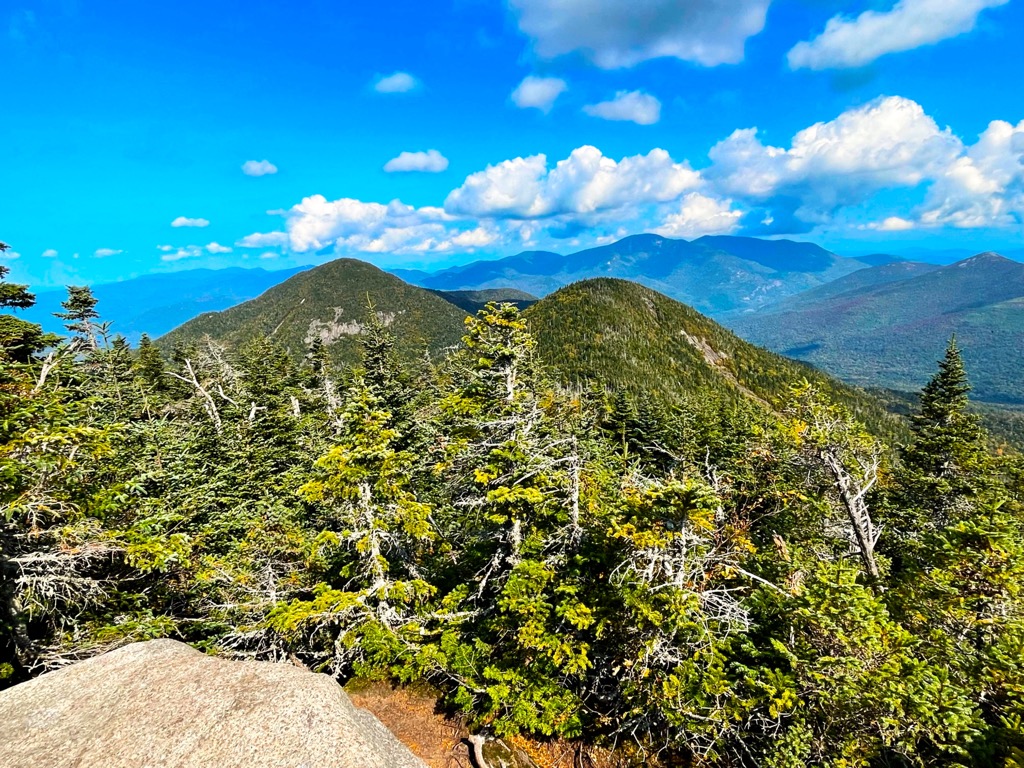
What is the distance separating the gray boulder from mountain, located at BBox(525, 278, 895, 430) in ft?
359

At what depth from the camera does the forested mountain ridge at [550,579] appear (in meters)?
9.23

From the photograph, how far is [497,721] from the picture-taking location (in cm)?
1378

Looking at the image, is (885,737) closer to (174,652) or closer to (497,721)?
(497,721)

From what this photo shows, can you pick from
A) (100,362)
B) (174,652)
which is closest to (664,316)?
(100,362)

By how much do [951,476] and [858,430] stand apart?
742 inches

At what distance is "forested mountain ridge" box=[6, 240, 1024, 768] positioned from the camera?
923 cm

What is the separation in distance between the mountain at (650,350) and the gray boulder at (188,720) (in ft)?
359

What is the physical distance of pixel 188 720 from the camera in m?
7.50

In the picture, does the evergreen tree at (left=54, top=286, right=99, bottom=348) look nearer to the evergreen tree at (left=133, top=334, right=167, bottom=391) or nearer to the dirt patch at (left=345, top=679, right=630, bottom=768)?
the evergreen tree at (left=133, top=334, right=167, bottom=391)

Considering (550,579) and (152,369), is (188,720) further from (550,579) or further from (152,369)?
(152,369)

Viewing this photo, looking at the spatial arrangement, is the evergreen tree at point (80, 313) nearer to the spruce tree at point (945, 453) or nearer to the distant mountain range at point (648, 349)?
the spruce tree at point (945, 453)

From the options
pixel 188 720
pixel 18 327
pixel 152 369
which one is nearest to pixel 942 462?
pixel 188 720

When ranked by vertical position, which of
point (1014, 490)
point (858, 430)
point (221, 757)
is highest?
point (858, 430)

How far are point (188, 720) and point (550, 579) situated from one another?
9.41 m
